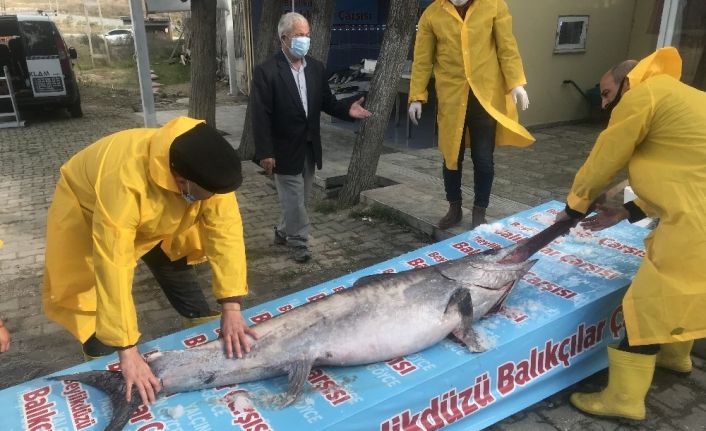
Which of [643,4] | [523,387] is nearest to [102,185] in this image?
[523,387]

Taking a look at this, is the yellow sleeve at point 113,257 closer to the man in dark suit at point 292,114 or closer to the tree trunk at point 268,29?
the man in dark suit at point 292,114

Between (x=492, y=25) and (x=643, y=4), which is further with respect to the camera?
(x=643, y=4)

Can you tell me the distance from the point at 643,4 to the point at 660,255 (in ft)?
30.4

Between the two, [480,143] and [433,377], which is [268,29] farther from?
[433,377]

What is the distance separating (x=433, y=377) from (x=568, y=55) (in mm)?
8764

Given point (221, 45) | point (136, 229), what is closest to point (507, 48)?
point (136, 229)

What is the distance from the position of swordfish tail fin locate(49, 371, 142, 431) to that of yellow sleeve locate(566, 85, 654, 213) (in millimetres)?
2280

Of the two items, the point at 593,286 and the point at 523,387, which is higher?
the point at 593,286

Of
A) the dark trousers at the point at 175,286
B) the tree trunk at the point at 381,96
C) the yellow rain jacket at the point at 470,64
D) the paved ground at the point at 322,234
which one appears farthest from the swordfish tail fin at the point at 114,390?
the tree trunk at the point at 381,96

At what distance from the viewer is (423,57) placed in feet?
14.8

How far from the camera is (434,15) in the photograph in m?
4.32

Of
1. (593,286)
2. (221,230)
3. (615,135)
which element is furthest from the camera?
(593,286)

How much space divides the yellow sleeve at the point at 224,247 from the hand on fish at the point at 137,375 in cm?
42

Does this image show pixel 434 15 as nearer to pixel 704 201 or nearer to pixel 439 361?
pixel 704 201
